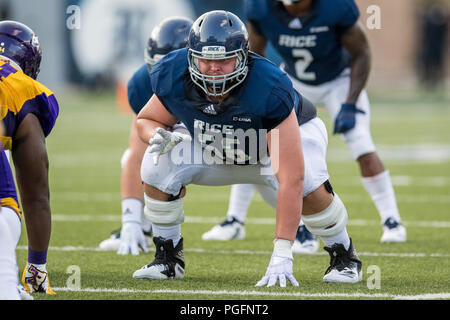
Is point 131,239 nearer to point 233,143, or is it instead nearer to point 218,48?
point 233,143

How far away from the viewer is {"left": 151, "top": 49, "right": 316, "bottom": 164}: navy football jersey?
4195 millimetres

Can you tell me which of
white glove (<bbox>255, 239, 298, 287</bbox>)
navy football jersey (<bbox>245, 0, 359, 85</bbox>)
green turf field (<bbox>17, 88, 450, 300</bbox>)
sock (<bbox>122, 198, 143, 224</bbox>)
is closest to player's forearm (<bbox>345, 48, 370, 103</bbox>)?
navy football jersey (<bbox>245, 0, 359, 85</bbox>)

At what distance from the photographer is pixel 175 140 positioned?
165 inches

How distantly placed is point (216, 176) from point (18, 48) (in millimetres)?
1205

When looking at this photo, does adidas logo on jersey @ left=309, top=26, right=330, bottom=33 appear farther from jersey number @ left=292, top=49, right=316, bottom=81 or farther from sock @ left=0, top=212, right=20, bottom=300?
sock @ left=0, top=212, right=20, bottom=300

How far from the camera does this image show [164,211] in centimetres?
450

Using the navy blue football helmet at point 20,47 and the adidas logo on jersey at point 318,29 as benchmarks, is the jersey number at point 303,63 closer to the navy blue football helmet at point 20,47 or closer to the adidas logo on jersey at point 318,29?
the adidas logo on jersey at point 318,29

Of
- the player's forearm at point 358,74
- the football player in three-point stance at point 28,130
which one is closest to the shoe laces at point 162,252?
the football player in three-point stance at point 28,130

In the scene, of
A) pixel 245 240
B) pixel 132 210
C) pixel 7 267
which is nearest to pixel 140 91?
pixel 132 210

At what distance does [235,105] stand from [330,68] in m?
2.31

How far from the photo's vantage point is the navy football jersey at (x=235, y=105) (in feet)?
13.8

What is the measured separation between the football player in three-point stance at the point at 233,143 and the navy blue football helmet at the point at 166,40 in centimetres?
95
